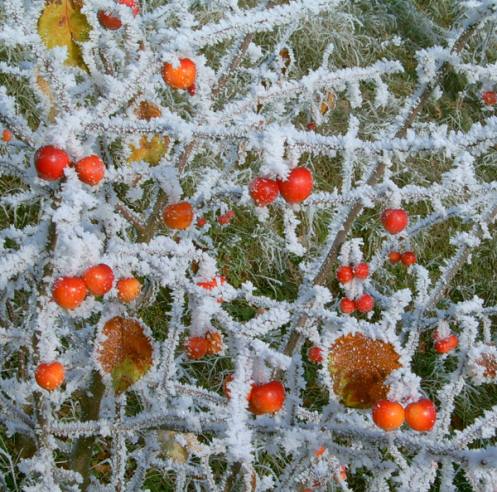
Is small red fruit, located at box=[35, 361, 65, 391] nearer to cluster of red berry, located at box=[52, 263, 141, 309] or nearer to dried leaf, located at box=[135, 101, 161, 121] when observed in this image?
cluster of red berry, located at box=[52, 263, 141, 309]

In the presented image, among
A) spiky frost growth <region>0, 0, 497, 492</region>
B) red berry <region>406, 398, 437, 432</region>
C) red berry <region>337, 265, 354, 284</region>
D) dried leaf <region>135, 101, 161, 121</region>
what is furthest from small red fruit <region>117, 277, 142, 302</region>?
red berry <region>337, 265, 354, 284</region>

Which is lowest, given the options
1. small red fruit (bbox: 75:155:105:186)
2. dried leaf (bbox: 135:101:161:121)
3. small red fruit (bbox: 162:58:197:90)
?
dried leaf (bbox: 135:101:161:121)

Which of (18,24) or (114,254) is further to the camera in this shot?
(114,254)

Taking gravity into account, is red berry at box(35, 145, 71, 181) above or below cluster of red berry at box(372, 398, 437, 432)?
above

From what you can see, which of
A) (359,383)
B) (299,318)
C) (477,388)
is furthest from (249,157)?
(359,383)

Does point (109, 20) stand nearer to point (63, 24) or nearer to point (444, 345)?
point (63, 24)

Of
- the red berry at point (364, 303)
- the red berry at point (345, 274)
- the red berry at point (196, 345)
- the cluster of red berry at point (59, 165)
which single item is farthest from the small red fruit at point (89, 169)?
the red berry at point (364, 303)

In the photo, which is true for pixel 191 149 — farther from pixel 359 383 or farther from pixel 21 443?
pixel 21 443

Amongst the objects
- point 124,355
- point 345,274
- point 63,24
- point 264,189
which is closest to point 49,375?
point 124,355
